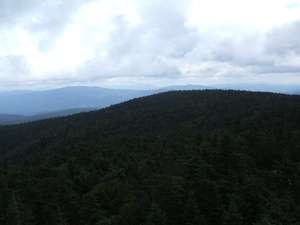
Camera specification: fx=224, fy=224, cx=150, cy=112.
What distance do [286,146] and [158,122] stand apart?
7013cm

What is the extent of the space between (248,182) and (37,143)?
10007 centimetres

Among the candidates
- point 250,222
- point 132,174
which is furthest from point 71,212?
point 250,222

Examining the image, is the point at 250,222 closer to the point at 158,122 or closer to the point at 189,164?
the point at 189,164

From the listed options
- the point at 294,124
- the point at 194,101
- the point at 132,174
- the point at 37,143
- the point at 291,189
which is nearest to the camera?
the point at 291,189

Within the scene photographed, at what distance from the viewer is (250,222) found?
1773 centimetres

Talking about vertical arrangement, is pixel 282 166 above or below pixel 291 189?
above

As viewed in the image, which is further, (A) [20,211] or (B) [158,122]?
(B) [158,122]

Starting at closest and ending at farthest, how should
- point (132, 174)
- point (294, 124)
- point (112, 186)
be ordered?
point (112, 186)
point (132, 174)
point (294, 124)

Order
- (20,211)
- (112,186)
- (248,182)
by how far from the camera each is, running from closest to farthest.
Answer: (20,211), (248,182), (112,186)

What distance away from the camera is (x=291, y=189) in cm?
2039

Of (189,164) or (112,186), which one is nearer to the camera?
(189,164)

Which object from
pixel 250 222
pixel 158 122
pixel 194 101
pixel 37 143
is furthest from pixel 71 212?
pixel 194 101

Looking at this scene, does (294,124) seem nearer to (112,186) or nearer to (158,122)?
(112,186)

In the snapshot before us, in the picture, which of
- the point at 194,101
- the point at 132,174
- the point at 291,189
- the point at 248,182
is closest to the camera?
the point at 248,182
